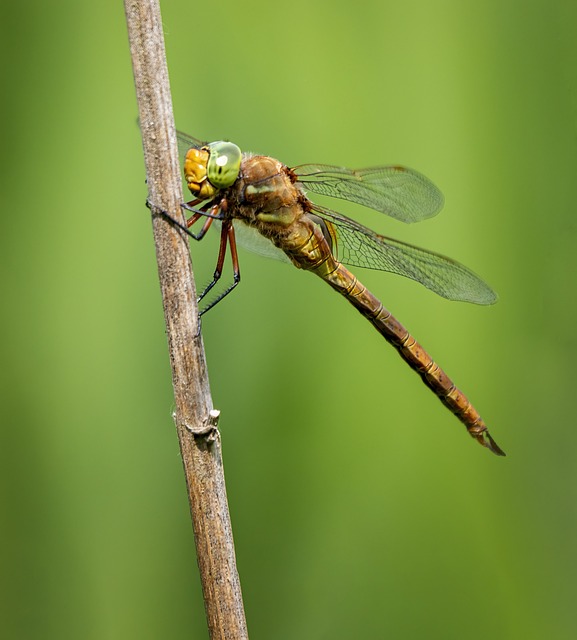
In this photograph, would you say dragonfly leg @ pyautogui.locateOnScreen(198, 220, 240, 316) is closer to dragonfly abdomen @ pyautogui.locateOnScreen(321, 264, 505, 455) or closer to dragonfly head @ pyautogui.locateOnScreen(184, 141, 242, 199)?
dragonfly head @ pyautogui.locateOnScreen(184, 141, 242, 199)

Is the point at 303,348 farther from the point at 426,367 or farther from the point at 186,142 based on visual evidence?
the point at 186,142

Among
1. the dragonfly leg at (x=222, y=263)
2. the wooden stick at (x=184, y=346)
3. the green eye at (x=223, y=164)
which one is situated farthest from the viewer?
the green eye at (x=223, y=164)

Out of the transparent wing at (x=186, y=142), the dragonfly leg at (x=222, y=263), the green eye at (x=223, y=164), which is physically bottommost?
the dragonfly leg at (x=222, y=263)

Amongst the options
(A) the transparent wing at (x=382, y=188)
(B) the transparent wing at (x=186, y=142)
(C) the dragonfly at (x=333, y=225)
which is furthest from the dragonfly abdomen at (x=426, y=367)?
(B) the transparent wing at (x=186, y=142)

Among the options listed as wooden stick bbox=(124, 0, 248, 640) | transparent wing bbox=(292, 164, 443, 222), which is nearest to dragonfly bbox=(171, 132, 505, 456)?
transparent wing bbox=(292, 164, 443, 222)

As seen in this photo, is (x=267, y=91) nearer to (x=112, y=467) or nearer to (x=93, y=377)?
(x=93, y=377)

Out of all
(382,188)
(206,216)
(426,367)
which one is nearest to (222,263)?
(206,216)

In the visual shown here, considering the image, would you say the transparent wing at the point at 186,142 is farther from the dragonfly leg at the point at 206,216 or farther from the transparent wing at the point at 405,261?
the transparent wing at the point at 405,261

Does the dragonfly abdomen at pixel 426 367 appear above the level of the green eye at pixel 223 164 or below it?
below

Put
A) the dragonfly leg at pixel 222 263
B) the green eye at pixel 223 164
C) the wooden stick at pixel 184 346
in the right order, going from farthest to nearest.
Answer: the green eye at pixel 223 164, the dragonfly leg at pixel 222 263, the wooden stick at pixel 184 346
